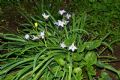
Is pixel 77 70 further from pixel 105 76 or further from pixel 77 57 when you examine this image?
pixel 105 76

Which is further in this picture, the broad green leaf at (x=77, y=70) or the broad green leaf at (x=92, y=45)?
the broad green leaf at (x=92, y=45)

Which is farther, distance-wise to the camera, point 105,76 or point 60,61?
point 105,76

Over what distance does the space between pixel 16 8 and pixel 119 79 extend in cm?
240

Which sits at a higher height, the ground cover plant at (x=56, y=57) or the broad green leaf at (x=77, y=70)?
the ground cover plant at (x=56, y=57)

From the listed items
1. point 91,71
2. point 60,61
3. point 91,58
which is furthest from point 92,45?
point 60,61

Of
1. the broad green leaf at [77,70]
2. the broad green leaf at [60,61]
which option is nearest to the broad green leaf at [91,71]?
the broad green leaf at [77,70]

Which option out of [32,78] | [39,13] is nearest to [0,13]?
[39,13]

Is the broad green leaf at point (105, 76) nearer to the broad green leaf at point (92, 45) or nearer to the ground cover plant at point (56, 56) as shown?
the ground cover plant at point (56, 56)

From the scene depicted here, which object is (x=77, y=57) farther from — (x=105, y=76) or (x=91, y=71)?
(x=105, y=76)

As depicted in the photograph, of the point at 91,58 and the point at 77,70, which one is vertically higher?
the point at 91,58

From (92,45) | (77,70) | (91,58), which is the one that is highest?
(92,45)

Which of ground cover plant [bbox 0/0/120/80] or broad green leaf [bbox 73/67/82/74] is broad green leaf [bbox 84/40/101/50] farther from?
broad green leaf [bbox 73/67/82/74]

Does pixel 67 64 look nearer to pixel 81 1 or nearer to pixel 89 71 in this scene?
pixel 89 71

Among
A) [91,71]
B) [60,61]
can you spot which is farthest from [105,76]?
[60,61]
